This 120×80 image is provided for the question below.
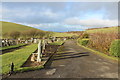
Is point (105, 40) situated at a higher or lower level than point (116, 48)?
higher

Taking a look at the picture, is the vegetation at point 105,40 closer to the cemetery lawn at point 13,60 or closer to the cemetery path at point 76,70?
the cemetery path at point 76,70

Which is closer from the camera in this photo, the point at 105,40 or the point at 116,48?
the point at 116,48

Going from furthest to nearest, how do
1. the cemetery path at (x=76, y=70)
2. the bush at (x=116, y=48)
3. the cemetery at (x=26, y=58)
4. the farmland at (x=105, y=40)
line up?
the farmland at (x=105, y=40)
the bush at (x=116, y=48)
the cemetery at (x=26, y=58)
the cemetery path at (x=76, y=70)

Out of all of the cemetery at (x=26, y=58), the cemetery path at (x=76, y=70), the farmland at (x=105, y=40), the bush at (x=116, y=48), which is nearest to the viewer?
the cemetery path at (x=76, y=70)

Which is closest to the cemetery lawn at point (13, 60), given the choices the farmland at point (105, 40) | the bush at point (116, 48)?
the bush at point (116, 48)

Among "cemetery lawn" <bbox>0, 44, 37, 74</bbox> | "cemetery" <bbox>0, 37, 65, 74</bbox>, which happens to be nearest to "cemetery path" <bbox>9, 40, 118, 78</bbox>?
"cemetery" <bbox>0, 37, 65, 74</bbox>

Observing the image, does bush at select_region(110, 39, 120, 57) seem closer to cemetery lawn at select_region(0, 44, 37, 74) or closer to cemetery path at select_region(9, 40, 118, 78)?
cemetery path at select_region(9, 40, 118, 78)

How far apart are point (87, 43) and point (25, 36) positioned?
28.9m

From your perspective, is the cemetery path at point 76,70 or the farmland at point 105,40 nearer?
the cemetery path at point 76,70

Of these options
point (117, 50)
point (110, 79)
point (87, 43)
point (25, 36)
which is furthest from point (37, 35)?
point (110, 79)

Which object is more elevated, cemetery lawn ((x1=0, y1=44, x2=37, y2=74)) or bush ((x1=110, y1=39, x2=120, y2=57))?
bush ((x1=110, y1=39, x2=120, y2=57))

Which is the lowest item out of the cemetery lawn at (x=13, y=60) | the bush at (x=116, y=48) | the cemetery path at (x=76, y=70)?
the cemetery path at (x=76, y=70)

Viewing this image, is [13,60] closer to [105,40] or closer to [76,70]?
[76,70]

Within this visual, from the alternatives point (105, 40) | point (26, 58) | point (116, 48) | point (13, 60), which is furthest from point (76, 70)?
point (105, 40)
